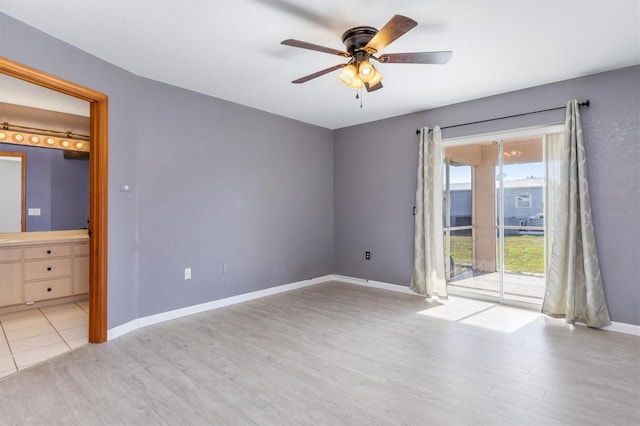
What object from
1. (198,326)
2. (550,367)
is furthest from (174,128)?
(550,367)

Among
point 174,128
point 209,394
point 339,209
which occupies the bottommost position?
point 209,394

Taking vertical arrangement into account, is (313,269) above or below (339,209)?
below

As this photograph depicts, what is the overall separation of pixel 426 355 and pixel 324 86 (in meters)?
2.91

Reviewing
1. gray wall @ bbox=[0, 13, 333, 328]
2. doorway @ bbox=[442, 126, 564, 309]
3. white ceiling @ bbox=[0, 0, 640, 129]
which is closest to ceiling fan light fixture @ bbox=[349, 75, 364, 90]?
white ceiling @ bbox=[0, 0, 640, 129]

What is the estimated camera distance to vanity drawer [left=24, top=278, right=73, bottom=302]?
12.5ft

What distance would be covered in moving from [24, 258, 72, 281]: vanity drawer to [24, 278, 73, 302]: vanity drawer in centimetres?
7

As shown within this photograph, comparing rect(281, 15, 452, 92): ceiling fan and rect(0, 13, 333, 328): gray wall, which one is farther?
rect(0, 13, 333, 328): gray wall

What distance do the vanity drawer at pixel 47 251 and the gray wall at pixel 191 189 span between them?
1.49 m

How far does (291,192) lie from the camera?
16.5 feet

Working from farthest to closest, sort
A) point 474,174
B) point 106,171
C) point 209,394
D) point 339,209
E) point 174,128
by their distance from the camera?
point 339,209
point 474,174
point 174,128
point 106,171
point 209,394

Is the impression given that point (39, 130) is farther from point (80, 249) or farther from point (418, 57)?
point (418, 57)

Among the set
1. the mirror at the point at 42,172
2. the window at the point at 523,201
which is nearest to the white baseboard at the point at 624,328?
the window at the point at 523,201

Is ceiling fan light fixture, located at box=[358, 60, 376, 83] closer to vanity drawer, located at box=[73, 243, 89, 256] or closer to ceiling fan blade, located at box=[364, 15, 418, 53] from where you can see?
A: ceiling fan blade, located at box=[364, 15, 418, 53]

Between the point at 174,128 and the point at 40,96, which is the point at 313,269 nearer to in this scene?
the point at 174,128
